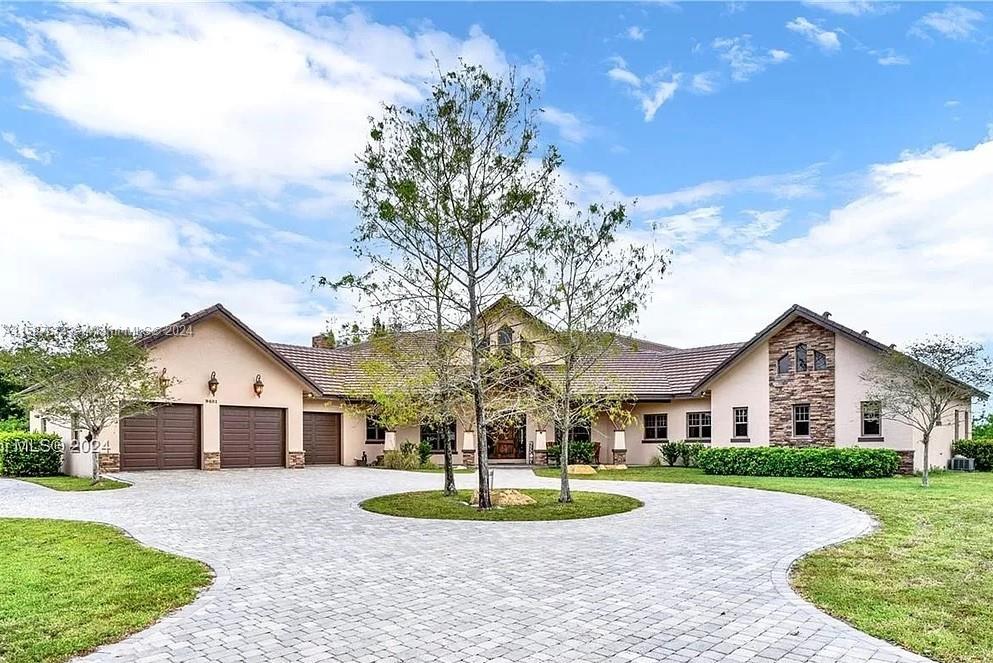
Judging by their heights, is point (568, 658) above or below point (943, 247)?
below

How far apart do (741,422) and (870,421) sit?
14.6 ft

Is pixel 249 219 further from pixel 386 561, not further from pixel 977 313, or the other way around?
pixel 977 313

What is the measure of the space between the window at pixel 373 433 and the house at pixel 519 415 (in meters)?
0.04

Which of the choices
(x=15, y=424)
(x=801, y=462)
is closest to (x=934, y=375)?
(x=801, y=462)

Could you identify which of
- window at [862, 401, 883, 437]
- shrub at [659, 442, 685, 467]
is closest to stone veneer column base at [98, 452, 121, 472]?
shrub at [659, 442, 685, 467]

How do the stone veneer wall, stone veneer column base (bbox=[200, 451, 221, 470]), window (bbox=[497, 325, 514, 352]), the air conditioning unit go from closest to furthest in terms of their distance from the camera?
1. window (bbox=[497, 325, 514, 352])
2. stone veneer column base (bbox=[200, 451, 221, 470])
3. the stone veneer wall
4. the air conditioning unit

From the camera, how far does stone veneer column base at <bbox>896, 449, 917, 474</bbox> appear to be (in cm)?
2233

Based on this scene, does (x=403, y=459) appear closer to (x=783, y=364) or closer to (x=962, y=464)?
(x=783, y=364)

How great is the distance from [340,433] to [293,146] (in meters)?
14.4

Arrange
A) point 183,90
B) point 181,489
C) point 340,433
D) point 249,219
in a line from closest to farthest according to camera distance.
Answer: point 183,90 → point 181,489 → point 249,219 → point 340,433

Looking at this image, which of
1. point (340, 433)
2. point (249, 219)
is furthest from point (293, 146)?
point (340, 433)

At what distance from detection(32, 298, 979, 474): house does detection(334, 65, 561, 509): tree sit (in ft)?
14.7

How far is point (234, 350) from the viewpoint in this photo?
2303cm

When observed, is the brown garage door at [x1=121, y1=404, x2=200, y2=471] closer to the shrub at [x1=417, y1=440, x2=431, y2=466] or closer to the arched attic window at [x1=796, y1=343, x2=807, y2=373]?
the shrub at [x1=417, y1=440, x2=431, y2=466]
